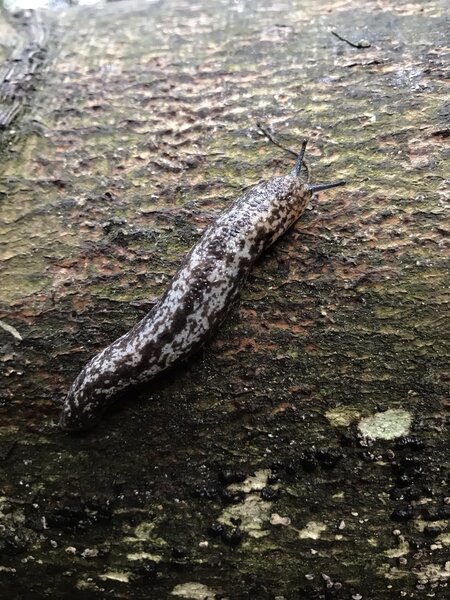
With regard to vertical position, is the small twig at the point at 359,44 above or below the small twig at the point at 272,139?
above

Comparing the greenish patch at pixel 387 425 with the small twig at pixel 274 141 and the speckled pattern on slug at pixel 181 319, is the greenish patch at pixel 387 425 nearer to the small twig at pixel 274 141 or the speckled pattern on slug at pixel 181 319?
the speckled pattern on slug at pixel 181 319

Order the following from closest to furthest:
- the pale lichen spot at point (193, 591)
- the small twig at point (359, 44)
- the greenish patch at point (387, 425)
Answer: the greenish patch at point (387, 425) → the pale lichen spot at point (193, 591) → the small twig at point (359, 44)

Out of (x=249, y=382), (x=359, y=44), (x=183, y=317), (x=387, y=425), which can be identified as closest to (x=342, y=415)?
(x=387, y=425)

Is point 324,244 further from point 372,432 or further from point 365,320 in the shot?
point 372,432

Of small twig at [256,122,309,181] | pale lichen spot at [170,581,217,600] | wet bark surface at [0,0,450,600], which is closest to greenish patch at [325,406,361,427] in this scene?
wet bark surface at [0,0,450,600]

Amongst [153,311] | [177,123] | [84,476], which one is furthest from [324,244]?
[84,476]

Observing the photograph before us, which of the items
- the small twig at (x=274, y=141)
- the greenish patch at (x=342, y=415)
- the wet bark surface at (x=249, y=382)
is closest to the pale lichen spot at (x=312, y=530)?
the wet bark surface at (x=249, y=382)

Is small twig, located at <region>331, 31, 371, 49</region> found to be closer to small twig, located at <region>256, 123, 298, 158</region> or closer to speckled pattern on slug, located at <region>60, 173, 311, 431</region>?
small twig, located at <region>256, 123, 298, 158</region>
